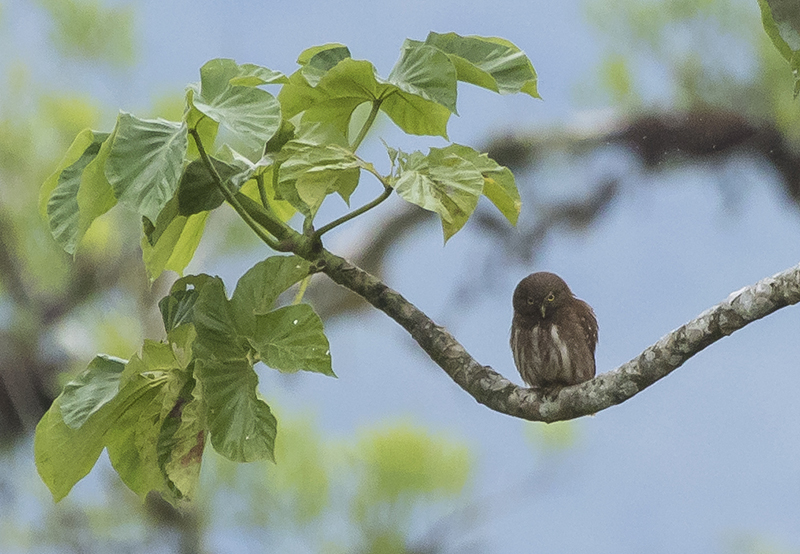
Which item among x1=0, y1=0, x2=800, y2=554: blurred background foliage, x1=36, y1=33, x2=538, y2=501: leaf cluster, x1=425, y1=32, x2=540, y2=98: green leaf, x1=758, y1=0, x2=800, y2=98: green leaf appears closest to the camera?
x1=758, y1=0, x2=800, y2=98: green leaf

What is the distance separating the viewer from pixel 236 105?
0.88 m

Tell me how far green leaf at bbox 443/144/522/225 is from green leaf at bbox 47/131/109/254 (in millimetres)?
390

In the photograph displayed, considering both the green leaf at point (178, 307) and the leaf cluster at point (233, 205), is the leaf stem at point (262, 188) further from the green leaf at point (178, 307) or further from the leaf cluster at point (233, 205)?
the green leaf at point (178, 307)

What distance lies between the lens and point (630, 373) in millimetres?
931

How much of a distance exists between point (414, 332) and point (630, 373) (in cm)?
27

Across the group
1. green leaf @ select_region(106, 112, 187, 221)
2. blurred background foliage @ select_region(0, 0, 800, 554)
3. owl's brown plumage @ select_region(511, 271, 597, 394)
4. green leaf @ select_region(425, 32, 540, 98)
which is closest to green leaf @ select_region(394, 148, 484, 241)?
green leaf @ select_region(425, 32, 540, 98)

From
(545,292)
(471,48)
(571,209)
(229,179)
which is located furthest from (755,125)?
(229,179)

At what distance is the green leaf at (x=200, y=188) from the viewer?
962 millimetres

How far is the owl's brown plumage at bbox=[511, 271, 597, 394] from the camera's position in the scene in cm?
118

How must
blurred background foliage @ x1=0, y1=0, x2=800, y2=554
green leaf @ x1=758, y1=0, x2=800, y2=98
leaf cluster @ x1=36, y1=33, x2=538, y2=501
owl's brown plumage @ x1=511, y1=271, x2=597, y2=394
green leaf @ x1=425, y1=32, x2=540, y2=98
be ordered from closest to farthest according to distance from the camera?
green leaf @ x1=758, y1=0, x2=800, y2=98
leaf cluster @ x1=36, y1=33, x2=538, y2=501
green leaf @ x1=425, y1=32, x2=540, y2=98
owl's brown plumage @ x1=511, y1=271, x2=597, y2=394
blurred background foliage @ x1=0, y1=0, x2=800, y2=554

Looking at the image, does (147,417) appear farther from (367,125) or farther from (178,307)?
(367,125)

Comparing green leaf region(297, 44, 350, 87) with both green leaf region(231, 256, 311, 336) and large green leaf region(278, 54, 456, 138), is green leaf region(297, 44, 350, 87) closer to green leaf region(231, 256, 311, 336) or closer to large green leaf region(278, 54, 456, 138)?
large green leaf region(278, 54, 456, 138)

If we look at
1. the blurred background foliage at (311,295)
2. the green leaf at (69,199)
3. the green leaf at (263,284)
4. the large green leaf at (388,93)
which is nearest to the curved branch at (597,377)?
the green leaf at (263,284)

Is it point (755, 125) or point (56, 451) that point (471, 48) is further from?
point (755, 125)
